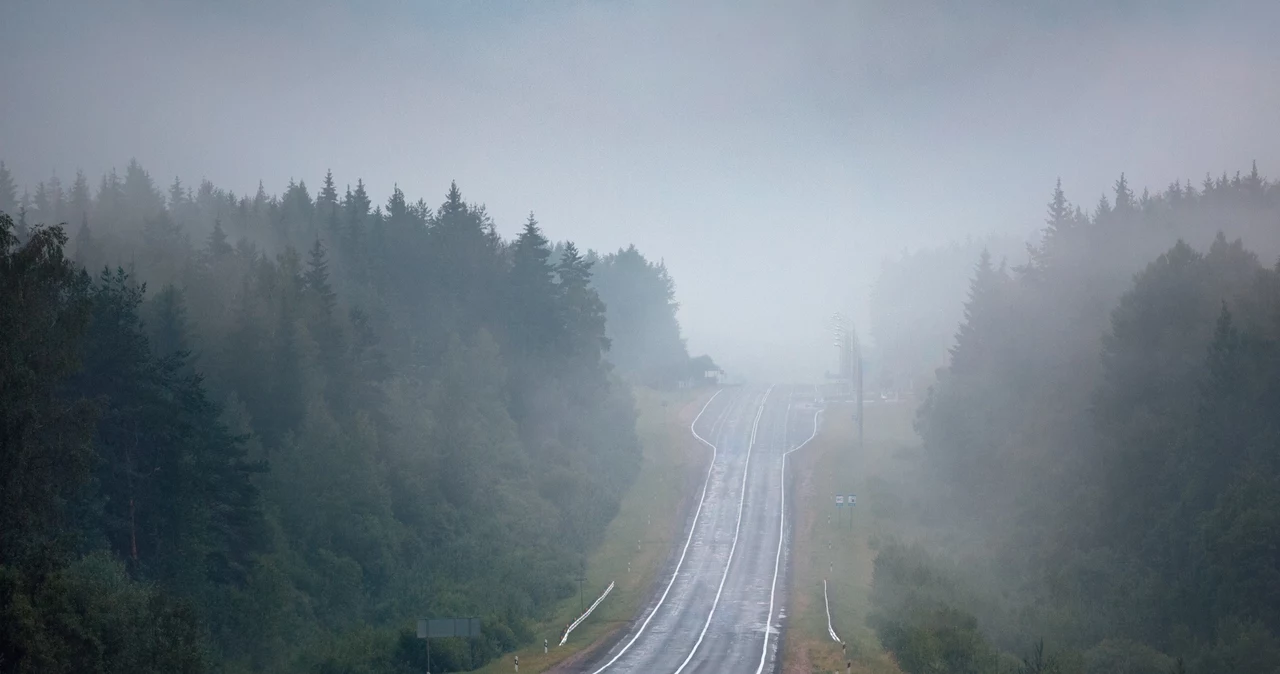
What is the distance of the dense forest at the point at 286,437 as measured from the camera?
85.0ft

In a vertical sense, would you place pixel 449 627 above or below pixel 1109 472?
below

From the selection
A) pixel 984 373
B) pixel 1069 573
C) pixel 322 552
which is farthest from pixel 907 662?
pixel 984 373

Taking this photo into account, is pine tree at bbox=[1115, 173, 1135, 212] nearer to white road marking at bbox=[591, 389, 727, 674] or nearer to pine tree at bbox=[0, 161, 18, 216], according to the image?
white road marking at bbox=[591, 389, 727, 674]

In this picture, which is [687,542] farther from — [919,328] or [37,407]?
[919,328]

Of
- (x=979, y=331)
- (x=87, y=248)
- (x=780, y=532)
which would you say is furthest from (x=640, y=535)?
(x=87, y=248)

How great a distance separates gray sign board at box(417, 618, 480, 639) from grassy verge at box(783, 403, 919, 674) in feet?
41.2

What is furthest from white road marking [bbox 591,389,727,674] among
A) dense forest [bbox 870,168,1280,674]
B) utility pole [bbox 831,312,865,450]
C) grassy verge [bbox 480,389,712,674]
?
utility pole [bbox 831,312,865,450]

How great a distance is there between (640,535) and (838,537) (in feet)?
43.0

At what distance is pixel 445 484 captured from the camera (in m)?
60.5

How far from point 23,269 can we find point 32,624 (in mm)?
9154

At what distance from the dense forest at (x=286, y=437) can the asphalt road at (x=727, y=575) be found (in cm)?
606

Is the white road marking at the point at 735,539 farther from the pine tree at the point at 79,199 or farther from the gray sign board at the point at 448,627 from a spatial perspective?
the pine tree at the point at 79,199

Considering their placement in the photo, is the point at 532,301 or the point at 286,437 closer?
the point at 286,437

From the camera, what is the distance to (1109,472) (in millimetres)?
59594
